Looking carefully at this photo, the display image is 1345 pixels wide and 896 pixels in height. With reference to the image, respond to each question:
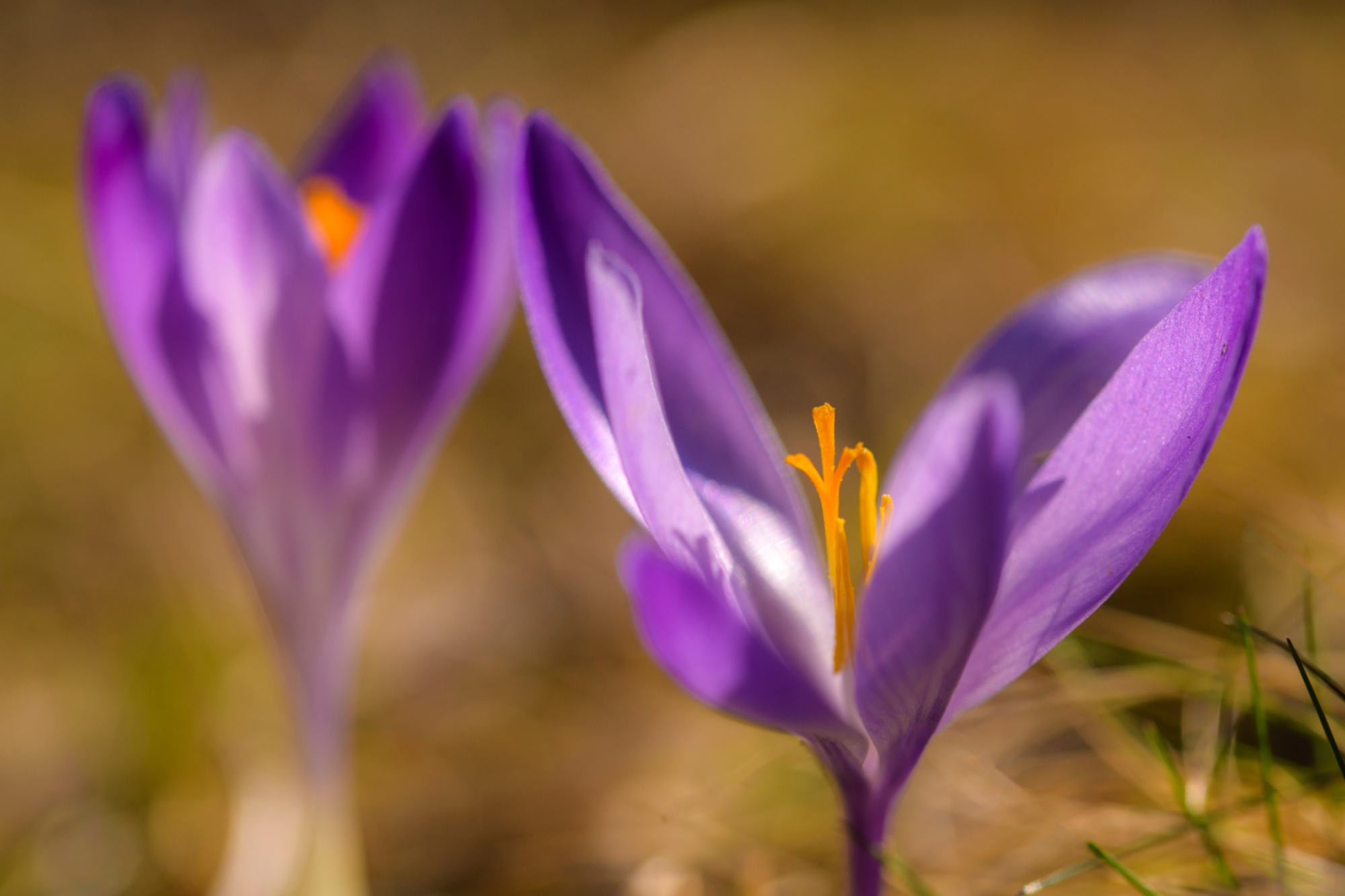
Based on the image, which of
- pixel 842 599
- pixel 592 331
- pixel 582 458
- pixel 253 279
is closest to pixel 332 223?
pixel 253 279

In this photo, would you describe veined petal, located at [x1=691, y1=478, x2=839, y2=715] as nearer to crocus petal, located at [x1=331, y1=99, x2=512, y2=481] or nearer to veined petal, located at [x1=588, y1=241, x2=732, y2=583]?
veined petal, located at [x1=588, y1=241, x2=732, y2=583]

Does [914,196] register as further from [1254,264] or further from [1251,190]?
[1254,264]

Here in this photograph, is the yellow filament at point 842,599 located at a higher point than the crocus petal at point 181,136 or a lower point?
lower

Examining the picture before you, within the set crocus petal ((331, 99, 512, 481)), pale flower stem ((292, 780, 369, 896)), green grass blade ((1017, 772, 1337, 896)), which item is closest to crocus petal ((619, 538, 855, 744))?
green grass blade ((1017, 772, 1337, 896))

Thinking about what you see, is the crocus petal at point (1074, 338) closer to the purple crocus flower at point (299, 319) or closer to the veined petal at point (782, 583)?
the veined petal at point (782, 583)

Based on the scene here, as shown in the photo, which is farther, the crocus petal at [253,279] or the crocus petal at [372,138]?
the crocus petal at [372,138]

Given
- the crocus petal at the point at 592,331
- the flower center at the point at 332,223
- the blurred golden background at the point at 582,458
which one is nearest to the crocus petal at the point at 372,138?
the flower center at the point at 332,223
